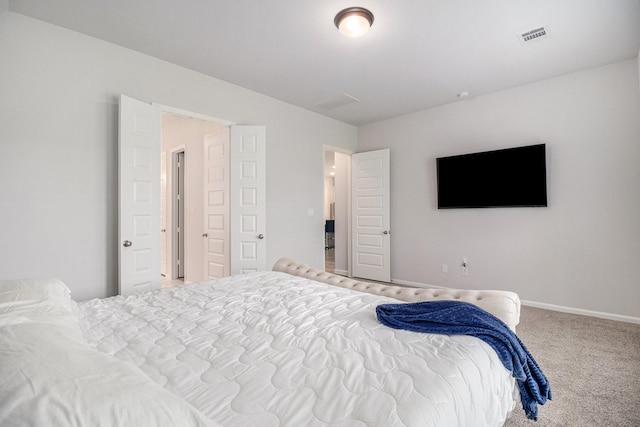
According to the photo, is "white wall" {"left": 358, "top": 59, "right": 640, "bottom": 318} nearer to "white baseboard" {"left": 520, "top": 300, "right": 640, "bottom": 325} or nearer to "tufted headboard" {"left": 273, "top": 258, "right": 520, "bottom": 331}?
"white baseboard" {"left": 520, "top": 300, "right": 640, "bottom": 325}

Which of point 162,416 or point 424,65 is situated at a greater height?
point 424,65

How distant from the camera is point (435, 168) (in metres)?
4.71

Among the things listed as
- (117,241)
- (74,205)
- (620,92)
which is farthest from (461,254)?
(74,205)

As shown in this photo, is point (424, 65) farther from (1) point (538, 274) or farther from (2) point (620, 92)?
(1) point (538, 274)

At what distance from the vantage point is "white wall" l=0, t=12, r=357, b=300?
2.40 m

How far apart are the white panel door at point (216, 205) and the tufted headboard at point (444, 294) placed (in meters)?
1.65

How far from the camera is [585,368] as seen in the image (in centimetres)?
225

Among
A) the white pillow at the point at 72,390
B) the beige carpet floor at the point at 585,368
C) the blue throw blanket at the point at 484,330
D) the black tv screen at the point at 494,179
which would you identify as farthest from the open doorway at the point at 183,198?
the beige carpet floor at the point at 585,368

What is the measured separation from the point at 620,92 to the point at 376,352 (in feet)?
13.7

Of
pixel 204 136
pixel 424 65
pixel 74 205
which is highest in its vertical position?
pixel 424 65

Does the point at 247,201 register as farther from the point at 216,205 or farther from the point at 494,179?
the point at 494,179

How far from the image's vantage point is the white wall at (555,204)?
327 cm

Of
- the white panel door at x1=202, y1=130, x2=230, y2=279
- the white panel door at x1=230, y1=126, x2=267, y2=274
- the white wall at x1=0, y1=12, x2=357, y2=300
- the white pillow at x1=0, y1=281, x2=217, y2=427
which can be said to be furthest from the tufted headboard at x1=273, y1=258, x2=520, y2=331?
the white wall at x1=0, y1=12, x2=357, y2=300

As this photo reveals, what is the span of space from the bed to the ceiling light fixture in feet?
7.08
